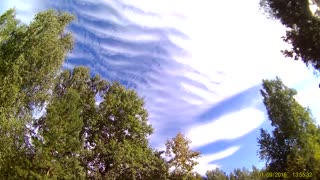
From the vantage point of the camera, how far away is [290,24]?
467 inches

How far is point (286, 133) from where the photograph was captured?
41969 millimetres

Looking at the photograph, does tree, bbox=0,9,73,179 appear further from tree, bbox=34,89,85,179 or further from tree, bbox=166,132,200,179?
tree, bbox=166,132,200,179

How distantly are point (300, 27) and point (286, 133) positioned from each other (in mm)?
34067

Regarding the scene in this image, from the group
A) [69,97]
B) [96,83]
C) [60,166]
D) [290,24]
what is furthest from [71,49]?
[290,24]

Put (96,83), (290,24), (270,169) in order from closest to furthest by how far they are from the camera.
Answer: (290,24) < (96,83) < (270,169)

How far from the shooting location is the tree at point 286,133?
128ft

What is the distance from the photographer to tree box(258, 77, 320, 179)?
128 feet

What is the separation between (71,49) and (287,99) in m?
32.4

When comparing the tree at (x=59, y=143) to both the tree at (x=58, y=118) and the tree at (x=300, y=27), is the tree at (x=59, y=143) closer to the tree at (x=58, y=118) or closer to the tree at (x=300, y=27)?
the tree at (x=58, y=118)

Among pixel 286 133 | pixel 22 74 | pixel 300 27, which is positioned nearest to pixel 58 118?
pixel 22 74

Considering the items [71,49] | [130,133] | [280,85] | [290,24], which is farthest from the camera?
[280,85]

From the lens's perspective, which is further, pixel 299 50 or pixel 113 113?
pixel 113 113

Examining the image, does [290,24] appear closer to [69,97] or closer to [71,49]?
[71,49]

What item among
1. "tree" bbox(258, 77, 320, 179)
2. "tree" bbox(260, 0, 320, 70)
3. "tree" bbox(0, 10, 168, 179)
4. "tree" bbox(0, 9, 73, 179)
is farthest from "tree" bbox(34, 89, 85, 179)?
"tree" bbox(258, 77, 320, 179)
